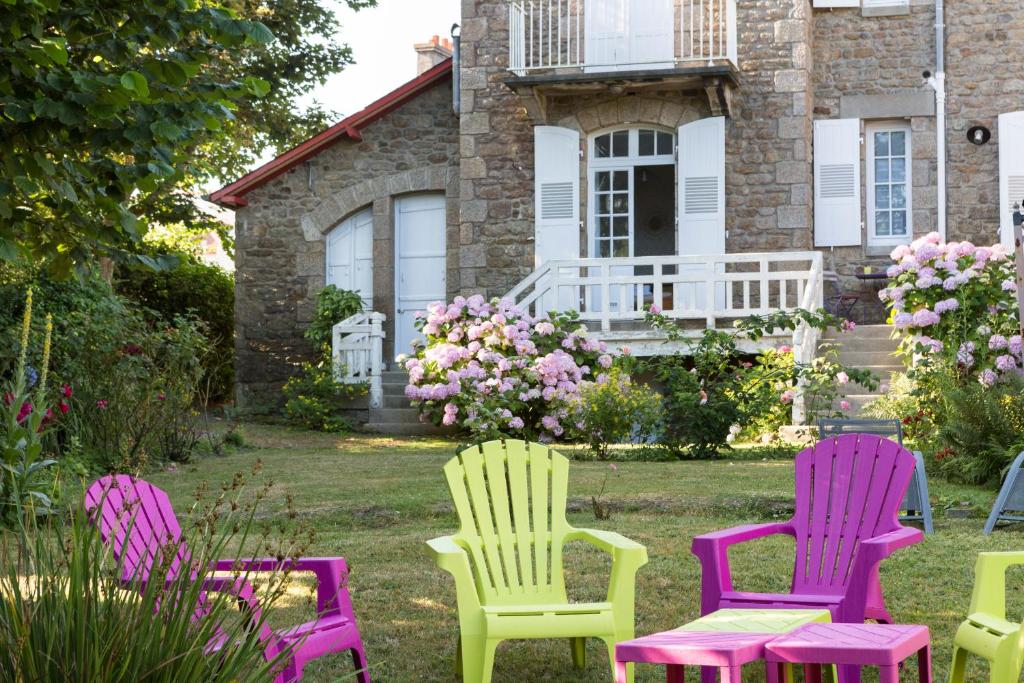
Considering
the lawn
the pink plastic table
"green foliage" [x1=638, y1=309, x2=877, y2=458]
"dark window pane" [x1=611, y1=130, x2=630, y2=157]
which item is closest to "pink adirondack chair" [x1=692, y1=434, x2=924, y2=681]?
the lawn

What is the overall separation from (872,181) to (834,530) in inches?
441

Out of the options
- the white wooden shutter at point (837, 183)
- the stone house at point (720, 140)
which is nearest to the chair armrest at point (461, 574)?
the stone house at point (720, 140)

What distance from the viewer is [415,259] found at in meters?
16.4

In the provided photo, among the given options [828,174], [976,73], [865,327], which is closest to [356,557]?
[865,327]

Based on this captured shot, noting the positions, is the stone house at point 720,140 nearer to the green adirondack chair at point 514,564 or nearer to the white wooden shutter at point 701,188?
the white wooden shutter at point 701,188

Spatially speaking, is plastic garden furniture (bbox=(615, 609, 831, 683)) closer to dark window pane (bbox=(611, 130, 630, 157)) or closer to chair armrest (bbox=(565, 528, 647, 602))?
chair armrest (bbox=(565, 528, 647, 602))

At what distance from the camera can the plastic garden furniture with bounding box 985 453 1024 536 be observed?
6.75 meters

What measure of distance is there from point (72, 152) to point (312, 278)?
1055 centimetres

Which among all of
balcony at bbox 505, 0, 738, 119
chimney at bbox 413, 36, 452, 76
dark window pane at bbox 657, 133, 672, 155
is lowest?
dark window pane at bbox 657, 133, 672, 155

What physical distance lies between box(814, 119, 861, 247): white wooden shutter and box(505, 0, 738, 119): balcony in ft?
4.48

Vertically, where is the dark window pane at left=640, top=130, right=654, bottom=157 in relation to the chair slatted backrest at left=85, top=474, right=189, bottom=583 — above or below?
above

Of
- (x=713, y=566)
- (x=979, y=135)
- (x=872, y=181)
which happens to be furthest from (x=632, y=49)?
(x=713, y=566)

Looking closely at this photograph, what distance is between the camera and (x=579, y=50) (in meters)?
14.5

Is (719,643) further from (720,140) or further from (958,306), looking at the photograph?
(720,140)
